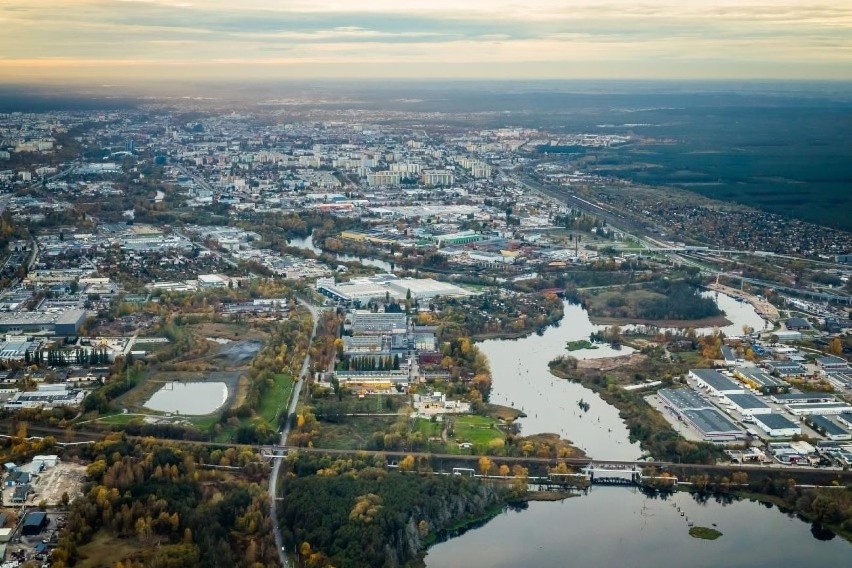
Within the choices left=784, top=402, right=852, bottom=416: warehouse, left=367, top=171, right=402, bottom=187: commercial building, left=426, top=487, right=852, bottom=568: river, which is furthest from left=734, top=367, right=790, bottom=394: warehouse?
left=367, top=171, right=402, bottom=187: commercial building

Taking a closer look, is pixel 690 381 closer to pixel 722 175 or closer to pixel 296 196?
pixel 296 196

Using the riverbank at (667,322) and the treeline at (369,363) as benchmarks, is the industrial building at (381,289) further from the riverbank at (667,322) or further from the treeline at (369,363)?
the treeline at (369,363)

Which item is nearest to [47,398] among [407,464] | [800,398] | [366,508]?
[407,464]

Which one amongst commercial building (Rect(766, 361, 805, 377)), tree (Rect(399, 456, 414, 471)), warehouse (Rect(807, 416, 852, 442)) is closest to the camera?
tree (Rect(399, 456, 414, 471))

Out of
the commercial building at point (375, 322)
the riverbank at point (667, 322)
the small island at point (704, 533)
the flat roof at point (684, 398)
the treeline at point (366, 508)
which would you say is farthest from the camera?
the riverbank at point (667, 322)

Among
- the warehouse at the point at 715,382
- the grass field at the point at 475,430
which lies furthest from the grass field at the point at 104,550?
the warehouse at the point at 715,382

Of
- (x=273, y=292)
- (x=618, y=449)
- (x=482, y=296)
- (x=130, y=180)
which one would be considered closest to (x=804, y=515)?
(x=618, y=449)

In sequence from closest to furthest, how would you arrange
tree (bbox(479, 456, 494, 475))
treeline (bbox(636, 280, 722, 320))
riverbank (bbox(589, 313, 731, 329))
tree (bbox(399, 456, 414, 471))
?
tree (bbox(399, 456, 414, 471))
tree (bbox(479, 456, 494, 475))
riverbank (bbox(589, 313, 731, 329))
treeline (bbox(636, 280, 722, 320))

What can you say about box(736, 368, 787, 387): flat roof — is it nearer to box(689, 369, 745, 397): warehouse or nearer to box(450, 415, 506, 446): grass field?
box(689, 369, 745, 397): warehouse
